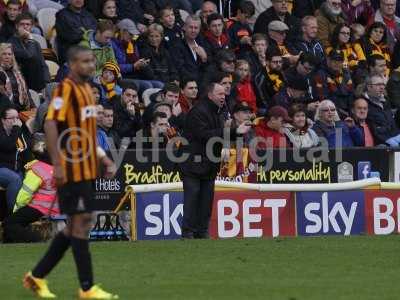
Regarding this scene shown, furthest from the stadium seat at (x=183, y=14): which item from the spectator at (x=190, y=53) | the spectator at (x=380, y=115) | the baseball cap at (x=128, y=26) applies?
the spectator at (x=380, y=115)

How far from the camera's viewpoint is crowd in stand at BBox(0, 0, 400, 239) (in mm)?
19406

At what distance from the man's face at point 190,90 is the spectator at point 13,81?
8.30ft

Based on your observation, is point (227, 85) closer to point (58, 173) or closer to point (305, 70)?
point (305, 70)

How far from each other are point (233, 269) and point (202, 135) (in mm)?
3504

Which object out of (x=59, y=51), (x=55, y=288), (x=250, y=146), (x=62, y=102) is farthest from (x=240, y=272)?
(x=59, y=51)

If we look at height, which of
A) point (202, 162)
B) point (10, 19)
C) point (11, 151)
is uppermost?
point (10, 19)

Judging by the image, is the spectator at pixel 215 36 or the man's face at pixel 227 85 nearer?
the man's face at pixel 227 85

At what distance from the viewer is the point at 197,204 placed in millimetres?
16859

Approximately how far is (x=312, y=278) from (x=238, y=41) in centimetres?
1131

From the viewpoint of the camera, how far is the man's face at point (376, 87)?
21938 millimetres

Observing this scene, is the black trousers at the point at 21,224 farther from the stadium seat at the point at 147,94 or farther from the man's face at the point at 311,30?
the man's face at the point at 311,30

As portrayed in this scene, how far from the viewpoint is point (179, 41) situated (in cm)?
2239

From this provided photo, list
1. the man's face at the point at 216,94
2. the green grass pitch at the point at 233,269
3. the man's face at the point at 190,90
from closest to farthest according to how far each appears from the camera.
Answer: the green grass pitch at the point at 233,269 < the man's face at the point at 216,94 < the man's face at the point at 190,90

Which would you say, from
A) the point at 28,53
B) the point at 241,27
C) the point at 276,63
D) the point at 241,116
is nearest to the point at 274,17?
the point at 241,27
